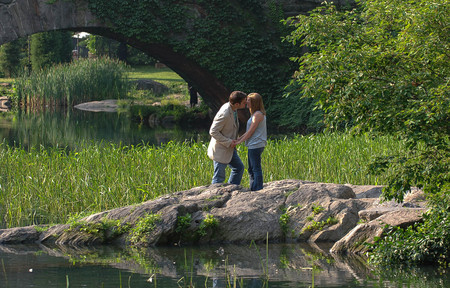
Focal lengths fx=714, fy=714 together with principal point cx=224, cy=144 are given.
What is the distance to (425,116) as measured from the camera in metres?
5.69

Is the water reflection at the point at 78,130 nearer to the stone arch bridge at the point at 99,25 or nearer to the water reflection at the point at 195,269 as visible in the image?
the stone arch bridge at the point at 99,25

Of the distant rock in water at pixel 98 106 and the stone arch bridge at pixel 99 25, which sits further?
the distant rock in water at pixel 98 106

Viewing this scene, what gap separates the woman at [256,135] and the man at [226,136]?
138 millimetres

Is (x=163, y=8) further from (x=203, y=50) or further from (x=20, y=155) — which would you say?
(x=20, y=155)

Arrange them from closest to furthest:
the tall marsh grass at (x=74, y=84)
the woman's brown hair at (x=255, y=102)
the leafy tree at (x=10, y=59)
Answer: the woman's brown hair at (x=255, y=102)
the tall marsh grass at (x=74, y=84)
the leafy tree at (x=10, y=59)

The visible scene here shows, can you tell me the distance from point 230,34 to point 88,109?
9211 millimetres

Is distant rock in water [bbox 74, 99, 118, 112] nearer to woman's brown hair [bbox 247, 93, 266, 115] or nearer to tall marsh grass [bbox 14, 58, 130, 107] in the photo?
tall marsh grass [bbox 14, 58, 130, 107]

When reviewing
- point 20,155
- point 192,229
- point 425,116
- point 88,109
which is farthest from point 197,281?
point 88,109

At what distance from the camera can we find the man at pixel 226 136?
27.8ft

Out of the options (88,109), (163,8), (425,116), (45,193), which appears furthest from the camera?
(88,109)

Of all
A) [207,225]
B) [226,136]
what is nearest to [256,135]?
[226,136]

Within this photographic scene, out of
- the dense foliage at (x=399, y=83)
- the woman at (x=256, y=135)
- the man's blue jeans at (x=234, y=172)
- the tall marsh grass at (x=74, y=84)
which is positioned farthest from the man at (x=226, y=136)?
the tall marsh grass at (x=74, y=84)

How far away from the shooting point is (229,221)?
24.7 feet

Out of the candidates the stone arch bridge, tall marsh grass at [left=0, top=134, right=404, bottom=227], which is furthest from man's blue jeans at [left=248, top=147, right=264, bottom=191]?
the stone arch bridge
